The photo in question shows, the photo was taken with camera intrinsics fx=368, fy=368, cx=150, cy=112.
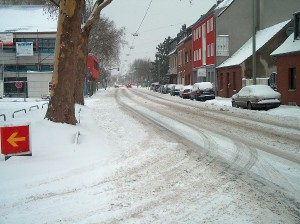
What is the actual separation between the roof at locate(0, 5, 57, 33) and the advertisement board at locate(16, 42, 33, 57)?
106 inches

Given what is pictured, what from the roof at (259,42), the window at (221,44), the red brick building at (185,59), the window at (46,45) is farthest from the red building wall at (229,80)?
the window at (46,45)

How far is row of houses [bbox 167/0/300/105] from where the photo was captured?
992 inches

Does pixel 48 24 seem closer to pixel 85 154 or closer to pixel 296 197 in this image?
pixel 85 154

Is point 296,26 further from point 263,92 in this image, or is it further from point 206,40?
point 206,40

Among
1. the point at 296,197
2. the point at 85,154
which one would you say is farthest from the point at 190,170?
the point at 85,154

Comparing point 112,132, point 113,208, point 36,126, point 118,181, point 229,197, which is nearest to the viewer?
point 113,208

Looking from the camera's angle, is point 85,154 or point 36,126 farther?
point 36,126

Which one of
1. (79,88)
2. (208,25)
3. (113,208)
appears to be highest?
(208,25)

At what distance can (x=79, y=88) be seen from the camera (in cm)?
2338

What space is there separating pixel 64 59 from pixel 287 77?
58.3 ft

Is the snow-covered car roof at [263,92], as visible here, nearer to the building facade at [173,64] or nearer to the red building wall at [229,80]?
the red building wall at [229,80]

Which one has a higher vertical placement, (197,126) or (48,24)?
(48,24)

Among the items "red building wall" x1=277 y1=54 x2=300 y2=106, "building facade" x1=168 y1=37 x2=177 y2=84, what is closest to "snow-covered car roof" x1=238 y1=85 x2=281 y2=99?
"red building wall" x1=277 y1=54 x2=300 y2=106

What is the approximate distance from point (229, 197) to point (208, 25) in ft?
139
